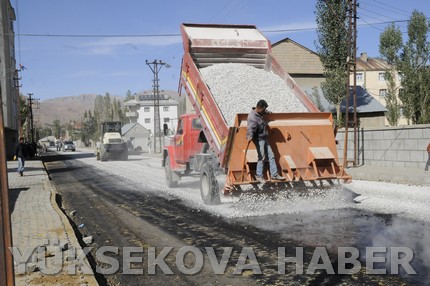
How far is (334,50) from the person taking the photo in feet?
95.2

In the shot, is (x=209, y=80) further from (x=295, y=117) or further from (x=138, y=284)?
(x=138, y=284)

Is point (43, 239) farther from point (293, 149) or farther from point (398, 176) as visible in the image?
point (398, 176)

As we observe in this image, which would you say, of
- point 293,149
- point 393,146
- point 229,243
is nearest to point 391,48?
point 393,146

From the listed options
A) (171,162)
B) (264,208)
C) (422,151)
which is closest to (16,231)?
(264,208)

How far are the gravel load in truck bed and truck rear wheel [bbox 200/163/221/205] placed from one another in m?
1.21

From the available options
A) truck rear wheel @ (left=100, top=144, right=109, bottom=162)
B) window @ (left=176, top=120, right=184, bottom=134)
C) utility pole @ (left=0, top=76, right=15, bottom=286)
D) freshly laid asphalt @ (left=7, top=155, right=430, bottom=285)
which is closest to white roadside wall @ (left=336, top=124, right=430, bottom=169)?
freshly laid asphalt @ (left=7, top=155, right=430, bottom=285)

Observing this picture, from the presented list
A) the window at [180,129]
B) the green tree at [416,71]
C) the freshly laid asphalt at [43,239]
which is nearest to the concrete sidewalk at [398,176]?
the freshly laid asphalt at [43,239]

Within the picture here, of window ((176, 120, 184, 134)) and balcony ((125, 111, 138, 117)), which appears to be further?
balcony ((125, 111, 138, 117))

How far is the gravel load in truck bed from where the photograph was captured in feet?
32.0

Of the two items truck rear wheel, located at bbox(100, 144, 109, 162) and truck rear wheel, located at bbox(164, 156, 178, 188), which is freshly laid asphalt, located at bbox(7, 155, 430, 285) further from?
truck rear wheel, located at bbox(100, 144, 109, 162)

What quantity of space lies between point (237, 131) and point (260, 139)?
1.65ft

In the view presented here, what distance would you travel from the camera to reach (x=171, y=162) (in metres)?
13.2

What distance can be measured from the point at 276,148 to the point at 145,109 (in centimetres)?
10195

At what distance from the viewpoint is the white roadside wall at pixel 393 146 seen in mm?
15812
